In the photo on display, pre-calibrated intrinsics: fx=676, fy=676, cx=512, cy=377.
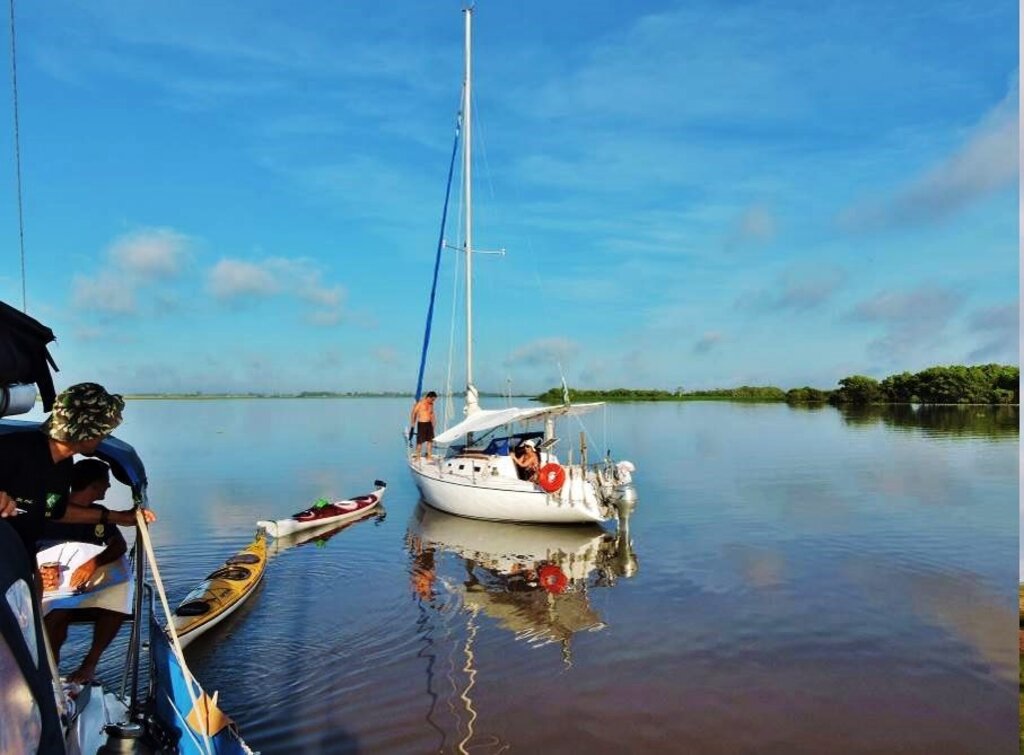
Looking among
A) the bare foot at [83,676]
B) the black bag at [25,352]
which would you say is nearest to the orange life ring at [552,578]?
the bare foot at [83,676]

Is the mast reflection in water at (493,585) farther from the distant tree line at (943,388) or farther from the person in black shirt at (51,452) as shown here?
the distant tree line at (943,388)

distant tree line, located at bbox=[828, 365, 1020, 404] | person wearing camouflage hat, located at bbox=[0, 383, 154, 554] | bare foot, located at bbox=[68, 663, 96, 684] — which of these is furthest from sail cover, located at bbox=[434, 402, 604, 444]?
distant tree line, located at bbox=[828, 365, 1020, 404]

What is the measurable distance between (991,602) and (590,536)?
9.04m

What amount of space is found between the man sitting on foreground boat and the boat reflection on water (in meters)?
6.33

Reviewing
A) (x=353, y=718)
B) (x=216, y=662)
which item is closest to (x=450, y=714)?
(x=353, y=718)

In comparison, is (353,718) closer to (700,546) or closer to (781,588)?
(781,588)

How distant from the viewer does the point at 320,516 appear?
66.7 ft

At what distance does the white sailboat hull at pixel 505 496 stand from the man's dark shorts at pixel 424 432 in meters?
3.09

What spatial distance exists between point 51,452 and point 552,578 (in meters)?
11.4

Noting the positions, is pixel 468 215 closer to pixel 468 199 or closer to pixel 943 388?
pixel 468 199

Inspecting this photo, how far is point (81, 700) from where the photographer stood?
478cm

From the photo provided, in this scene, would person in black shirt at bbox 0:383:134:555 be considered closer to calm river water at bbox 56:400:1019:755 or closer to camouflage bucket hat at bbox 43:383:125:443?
camouflage bucket hat at bbox 43:383:125:443

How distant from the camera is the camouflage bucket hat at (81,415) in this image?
4312 millimetres

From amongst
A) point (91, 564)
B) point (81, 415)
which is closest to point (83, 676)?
point (91, 564)
